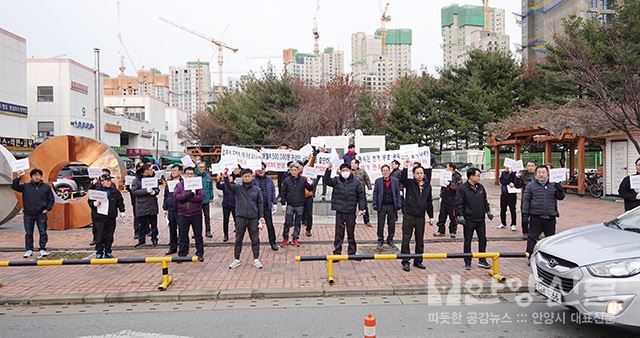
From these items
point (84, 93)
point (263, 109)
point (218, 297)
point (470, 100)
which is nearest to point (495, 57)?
point (470, 100)

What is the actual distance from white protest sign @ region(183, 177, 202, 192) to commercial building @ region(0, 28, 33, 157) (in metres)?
31.8

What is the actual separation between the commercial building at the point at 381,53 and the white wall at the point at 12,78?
55.8m

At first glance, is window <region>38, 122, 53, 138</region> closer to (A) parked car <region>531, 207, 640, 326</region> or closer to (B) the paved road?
(B) the paved road

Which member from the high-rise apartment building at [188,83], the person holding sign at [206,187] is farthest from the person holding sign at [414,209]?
the high-rise apartment building at [188,83]

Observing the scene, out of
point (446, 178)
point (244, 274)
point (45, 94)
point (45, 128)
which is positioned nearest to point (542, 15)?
point (45, 94)

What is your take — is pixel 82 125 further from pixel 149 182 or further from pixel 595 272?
pixel 595 272

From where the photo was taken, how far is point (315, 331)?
568 centimetres

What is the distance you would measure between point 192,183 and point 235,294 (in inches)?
99.6

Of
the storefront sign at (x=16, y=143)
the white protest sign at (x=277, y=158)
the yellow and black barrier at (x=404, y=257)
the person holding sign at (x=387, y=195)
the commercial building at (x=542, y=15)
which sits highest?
the commercial building at (x=542, y=15)

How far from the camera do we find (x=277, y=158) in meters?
14.3

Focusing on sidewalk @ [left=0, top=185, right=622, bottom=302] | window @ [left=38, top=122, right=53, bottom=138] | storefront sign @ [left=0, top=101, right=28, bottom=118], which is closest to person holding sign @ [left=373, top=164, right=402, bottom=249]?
sidewalk @ [left=0, top=185, right=622, bottom=302]

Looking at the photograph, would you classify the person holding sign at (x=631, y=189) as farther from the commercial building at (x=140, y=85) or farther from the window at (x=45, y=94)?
the commercial building at (x=140, y=85)

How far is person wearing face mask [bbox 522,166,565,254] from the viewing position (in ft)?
27.5

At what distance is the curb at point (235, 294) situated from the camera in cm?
707
